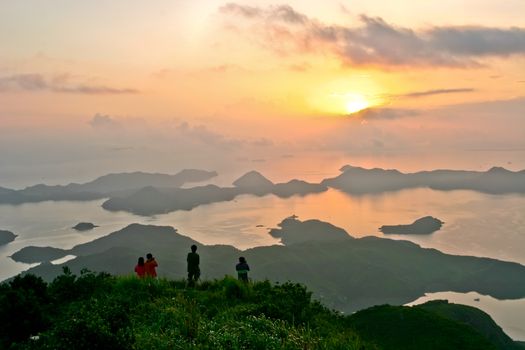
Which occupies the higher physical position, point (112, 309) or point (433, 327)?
point (112, 309)

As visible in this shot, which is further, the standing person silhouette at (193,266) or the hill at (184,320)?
the standing person silhouette at (193,266)

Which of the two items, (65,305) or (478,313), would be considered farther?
(478,313)

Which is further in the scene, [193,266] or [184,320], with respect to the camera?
[193,266]

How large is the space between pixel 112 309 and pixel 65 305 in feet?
19.8

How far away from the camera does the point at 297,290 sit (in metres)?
20.1

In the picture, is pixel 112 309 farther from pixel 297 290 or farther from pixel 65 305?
pixel 297 290

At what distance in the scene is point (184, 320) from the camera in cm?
1424

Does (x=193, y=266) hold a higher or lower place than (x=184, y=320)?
higher

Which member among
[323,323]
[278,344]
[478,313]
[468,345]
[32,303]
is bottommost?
[478,313]

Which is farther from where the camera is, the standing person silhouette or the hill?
the standing person silhouette

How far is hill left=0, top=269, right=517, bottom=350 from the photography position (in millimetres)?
11180

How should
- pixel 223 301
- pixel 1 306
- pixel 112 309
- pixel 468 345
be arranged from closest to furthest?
pixel 112 309 < pixel 1 306 < pixel 223 301 < pixel 468 345

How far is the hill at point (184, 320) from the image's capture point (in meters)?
11.2

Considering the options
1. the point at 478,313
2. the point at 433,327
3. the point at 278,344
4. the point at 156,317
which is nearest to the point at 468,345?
the point at 433,327
